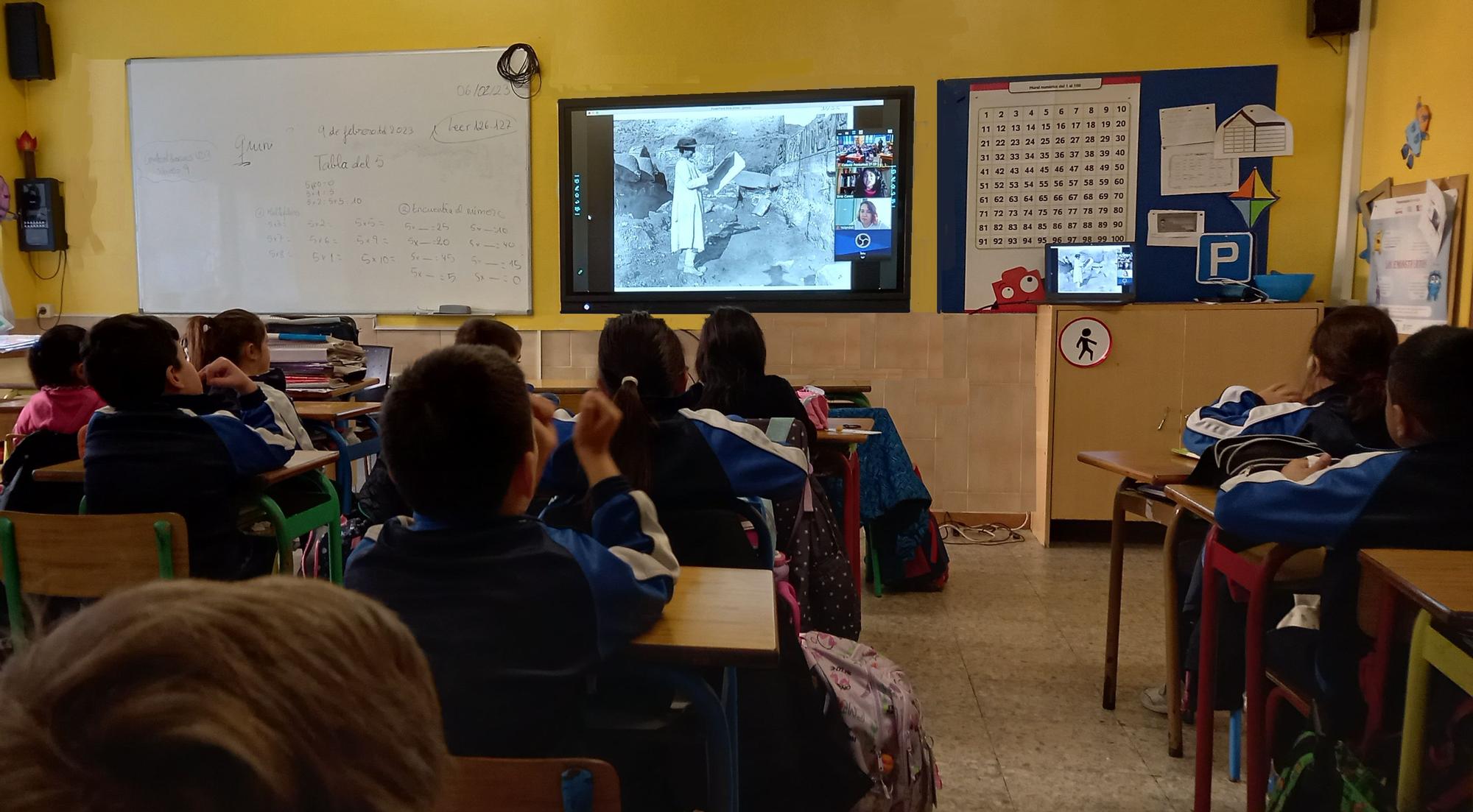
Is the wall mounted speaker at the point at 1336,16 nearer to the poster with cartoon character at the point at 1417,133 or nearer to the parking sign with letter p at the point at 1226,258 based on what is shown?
the poster with cartoon character at the point at 1417,133

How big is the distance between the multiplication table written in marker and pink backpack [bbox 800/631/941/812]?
3314mm

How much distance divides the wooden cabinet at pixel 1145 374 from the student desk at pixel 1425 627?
285cm

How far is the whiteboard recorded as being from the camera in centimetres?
479

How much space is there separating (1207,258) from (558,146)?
3114 millimetres

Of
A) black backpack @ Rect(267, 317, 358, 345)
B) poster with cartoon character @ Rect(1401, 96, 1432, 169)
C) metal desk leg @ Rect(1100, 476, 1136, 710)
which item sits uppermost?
poster with cartoon character @ Rect(1401, 96, 1432, 169)

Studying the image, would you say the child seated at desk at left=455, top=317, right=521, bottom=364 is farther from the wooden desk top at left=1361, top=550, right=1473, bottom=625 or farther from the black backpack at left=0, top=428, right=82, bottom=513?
the wooden desk top at left=1361, top=550, right=1473, bottom=625

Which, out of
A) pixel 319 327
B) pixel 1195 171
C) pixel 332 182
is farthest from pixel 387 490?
pixel 1195 171

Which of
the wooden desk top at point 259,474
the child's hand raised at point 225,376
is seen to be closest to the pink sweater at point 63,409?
the wooden desk top at point 259,474

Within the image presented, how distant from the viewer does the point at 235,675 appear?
1.10ft

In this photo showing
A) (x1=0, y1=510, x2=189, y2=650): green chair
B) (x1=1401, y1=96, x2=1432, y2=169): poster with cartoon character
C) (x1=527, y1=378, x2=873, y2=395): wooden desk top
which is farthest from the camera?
(x1=527, y1=378, x2=873, y2=395): wooden desk top

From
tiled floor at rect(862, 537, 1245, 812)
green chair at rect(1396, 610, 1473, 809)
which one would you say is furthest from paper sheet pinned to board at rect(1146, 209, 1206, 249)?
green chair at rect(1396, 610, 1473, 809)

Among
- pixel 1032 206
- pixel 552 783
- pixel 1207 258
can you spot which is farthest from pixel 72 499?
pixel 1207 258

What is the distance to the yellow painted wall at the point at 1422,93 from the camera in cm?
346

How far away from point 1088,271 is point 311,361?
3.37m
